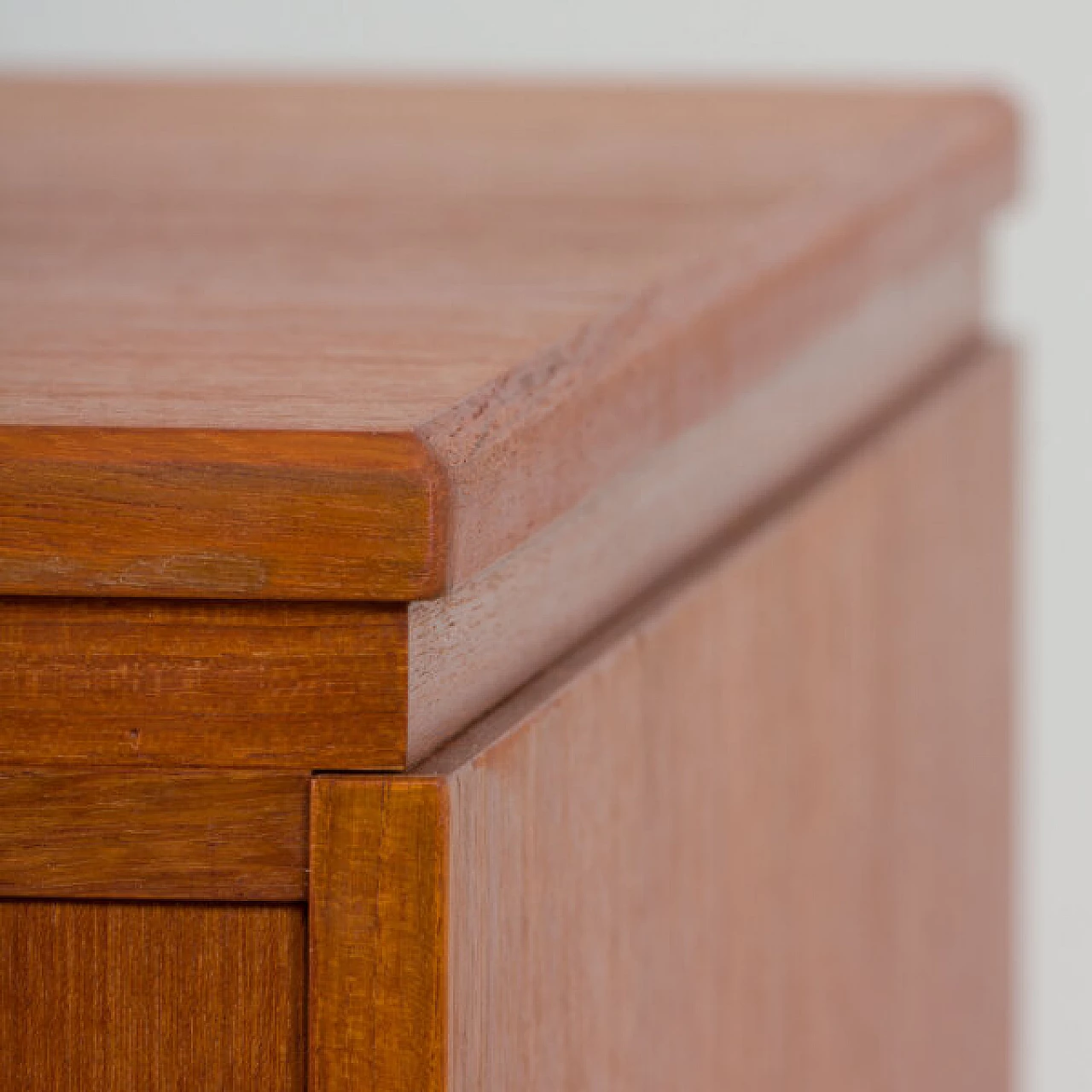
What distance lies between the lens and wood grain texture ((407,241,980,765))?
33 centimetres

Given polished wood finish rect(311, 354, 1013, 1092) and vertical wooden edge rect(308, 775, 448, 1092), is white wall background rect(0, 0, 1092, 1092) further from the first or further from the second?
vertical wooden edge rect(308, 775, 448, 1092)

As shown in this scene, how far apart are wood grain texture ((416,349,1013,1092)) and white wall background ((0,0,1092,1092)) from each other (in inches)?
18.6

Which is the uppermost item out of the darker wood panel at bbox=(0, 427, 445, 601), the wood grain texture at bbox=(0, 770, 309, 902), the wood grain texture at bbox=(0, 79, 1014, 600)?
the wood grain texture at bbox=(0, 79, 1014, 600)

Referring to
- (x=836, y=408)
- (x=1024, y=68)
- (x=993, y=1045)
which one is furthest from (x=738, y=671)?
(x=1024, y=68)

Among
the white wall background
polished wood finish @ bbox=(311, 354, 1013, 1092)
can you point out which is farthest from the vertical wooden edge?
the white wall background

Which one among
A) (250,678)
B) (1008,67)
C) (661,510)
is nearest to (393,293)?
(661,510)

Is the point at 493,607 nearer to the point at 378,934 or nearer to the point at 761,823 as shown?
the point at 378,934

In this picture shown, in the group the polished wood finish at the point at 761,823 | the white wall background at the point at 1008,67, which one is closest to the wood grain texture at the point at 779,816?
the polished wood finish at the point at 761,823

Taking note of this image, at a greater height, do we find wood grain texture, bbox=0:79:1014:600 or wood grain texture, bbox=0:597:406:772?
wood grain texture, bbox=0:79:1014:600

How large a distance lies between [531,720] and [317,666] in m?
0.06

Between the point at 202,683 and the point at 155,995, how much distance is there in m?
0.04

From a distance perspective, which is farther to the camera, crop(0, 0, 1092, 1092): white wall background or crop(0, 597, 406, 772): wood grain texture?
crop(0, 0, 1092, 1092): white wall background

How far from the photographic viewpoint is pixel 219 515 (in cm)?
29

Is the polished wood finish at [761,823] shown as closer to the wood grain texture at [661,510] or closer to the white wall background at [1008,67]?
the wood grain texture at [661,510]
